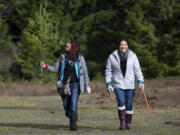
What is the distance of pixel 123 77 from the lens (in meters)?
11.3

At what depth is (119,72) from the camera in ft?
37.2

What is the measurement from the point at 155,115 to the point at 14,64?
102ft

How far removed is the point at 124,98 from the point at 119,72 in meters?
0.54

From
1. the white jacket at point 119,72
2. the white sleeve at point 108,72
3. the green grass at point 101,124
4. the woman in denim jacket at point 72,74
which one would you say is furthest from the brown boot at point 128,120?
the woman in denim jacket at point 72,74

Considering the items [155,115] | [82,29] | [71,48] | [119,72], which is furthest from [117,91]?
[82,29]

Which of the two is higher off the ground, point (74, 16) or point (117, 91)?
A: point (74, 16)

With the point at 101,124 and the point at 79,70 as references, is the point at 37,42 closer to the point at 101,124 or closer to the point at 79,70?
the point at 101,124

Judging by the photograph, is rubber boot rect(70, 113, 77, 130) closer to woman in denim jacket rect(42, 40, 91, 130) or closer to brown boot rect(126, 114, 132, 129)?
woman in denim jacket rect(42, 40, 91, 130)

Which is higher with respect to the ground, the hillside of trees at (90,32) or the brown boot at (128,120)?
the hillside of trees at (90,32)

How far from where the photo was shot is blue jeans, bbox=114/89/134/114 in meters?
11.3

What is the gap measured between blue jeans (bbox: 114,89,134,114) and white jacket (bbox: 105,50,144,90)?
0.11 m

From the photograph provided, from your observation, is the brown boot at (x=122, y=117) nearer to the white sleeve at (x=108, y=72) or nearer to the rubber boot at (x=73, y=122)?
the white sleeve at (x=108, y=72)

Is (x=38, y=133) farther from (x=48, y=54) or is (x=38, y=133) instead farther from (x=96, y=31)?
(x=96, y=31)

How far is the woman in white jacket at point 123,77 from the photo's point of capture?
11305 mm
